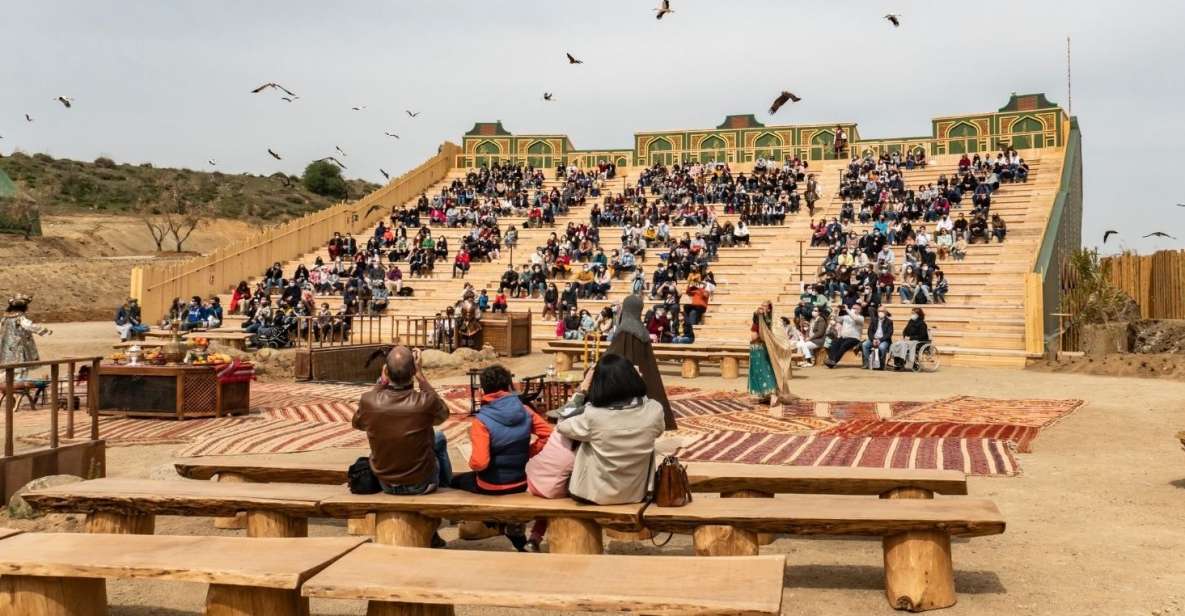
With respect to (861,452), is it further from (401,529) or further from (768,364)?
(401,529)

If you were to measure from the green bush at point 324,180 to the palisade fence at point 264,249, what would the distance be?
44168 mm

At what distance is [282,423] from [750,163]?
2897 centimetres

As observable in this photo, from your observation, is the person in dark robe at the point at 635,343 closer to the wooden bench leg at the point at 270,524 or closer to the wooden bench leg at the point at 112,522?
the wooden bench leg at the point at 270,524

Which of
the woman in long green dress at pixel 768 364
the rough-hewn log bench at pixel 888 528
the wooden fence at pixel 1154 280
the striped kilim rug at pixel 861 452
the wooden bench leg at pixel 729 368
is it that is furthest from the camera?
the wooden fence at pixel 1154 280

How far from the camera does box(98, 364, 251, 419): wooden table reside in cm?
1184

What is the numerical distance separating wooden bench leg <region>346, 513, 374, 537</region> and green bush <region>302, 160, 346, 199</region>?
256 ft

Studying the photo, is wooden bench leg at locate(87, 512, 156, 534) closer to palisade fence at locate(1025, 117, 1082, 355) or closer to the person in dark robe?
the person in dark robe

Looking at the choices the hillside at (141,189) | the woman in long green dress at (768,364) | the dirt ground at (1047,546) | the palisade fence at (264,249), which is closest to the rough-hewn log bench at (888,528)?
the dirt ground at (1047,546)

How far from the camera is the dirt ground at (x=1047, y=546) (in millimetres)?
4941

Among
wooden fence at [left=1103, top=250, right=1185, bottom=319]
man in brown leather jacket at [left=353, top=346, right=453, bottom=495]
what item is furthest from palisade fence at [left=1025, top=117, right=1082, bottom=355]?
man in brown leather jacket at [left=353, top=346, right=453, bottom=495]

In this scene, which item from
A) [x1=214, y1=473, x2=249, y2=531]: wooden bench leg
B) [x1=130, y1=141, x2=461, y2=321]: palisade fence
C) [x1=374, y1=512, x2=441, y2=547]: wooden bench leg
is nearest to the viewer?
[x1=374, y1=512, x2=441, y2=547]: wooden bench leg

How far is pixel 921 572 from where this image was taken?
4.79m

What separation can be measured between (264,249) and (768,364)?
71.5ft

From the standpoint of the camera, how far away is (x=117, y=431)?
10875mm
